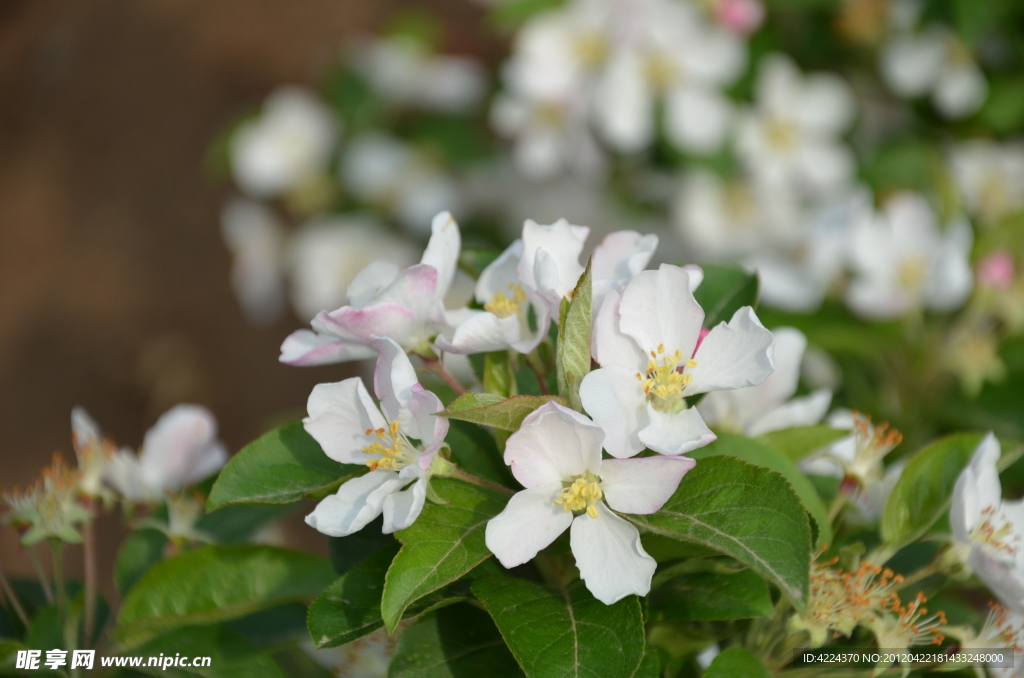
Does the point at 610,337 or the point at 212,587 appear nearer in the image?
the point at 610,337

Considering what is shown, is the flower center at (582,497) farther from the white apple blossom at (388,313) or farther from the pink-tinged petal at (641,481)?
the white apple blossom at (388,313)

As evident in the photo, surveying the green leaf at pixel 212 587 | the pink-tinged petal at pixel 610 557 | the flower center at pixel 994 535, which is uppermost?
the pink-tinged petal at pixel 610 557

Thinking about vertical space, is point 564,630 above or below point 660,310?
below

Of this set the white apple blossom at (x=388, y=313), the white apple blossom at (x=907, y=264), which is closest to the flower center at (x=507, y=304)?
the white apple blossom at (x=388, y=313)

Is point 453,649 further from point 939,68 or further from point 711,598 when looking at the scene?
point 939,68

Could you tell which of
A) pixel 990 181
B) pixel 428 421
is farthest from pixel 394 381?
pixel 990 181

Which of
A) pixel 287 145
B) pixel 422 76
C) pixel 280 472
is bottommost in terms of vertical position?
pixel 280 472

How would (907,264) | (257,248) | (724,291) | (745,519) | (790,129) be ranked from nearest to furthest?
(745,519)
(724,291)
(907,264)
(790,129)
(257,248)
